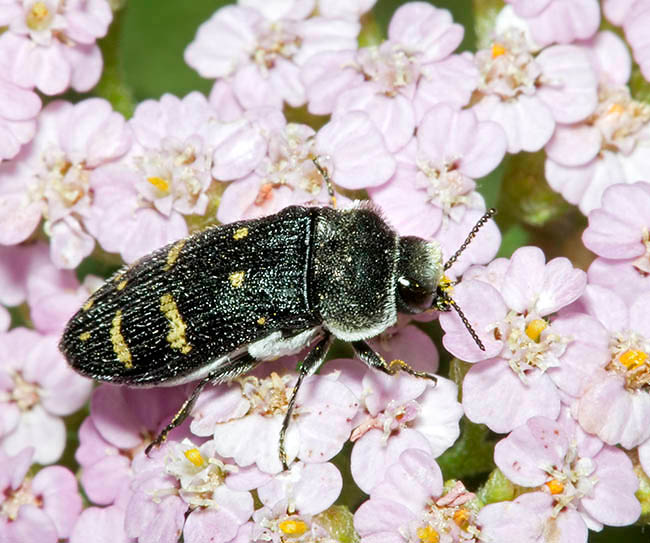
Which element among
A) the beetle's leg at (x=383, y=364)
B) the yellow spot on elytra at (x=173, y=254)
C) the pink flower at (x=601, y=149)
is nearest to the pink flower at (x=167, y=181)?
the yellow spot on elytra at (x=173, y=254)

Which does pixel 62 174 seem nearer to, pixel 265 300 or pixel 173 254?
pixel 173 254

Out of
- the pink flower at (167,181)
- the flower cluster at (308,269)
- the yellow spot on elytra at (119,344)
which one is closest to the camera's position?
the flower cluster at (308,269)

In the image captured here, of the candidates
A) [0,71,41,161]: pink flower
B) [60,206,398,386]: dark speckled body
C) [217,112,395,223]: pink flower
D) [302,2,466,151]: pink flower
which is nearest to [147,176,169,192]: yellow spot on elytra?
[217,112,395,223]: pink flower

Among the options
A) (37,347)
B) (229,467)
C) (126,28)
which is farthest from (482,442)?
(126,28)

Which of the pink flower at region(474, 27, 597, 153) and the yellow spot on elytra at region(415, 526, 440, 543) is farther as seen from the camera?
the pink flower at region(474, 27, 597, 153)

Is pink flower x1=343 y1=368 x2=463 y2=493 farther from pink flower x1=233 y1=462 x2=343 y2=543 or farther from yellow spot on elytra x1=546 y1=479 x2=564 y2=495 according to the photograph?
yellow spot on elytra x1=546 y1=479 x2=564 y2=495

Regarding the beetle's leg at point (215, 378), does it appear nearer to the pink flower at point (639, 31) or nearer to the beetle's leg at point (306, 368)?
the beetle's leg at point (306, 368)
